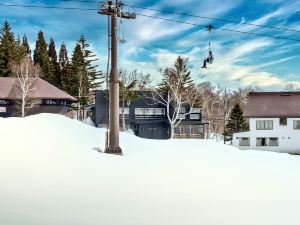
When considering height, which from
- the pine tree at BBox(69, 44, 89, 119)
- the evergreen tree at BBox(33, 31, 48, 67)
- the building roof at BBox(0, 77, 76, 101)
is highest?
the evergreen tree at BBox(33, 31, 48, 67)

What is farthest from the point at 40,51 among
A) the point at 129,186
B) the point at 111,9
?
the point at 129,186

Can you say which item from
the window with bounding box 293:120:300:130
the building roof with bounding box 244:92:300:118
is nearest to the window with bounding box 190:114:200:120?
the building roof with bounding box 244:92:300:118

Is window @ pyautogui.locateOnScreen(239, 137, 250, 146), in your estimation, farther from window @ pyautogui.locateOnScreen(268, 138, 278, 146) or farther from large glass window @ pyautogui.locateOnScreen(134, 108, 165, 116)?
large glass window @ pyautogui.locateOnScreen(134, 108, 165, 116)

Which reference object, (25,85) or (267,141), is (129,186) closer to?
(267,141)

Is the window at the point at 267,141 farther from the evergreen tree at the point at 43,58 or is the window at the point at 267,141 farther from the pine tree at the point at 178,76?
the evergreen tree at the point at 43,58

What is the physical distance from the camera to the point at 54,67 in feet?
244

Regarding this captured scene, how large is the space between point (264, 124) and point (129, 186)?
133 feet

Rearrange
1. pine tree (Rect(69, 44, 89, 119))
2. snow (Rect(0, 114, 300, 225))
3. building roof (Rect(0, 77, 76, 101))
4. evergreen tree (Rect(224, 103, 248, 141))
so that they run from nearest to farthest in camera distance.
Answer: snow (Rect(0, 114, 300, 225))
building roof (Rect(0, 77, 76, 101))
evergreen tree (Rect(224, 103, 248, 141))
pine tree (Rect(69, 44, 89, 119))

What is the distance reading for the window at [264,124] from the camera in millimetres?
48619

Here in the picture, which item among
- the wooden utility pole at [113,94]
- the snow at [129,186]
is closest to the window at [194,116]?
the snow at [129,186]

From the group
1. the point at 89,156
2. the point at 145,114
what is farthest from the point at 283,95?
the point at 89,156

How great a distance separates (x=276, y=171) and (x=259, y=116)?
33.2 meters

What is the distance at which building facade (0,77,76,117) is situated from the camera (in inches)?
1937

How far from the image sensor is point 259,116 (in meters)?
48.5
